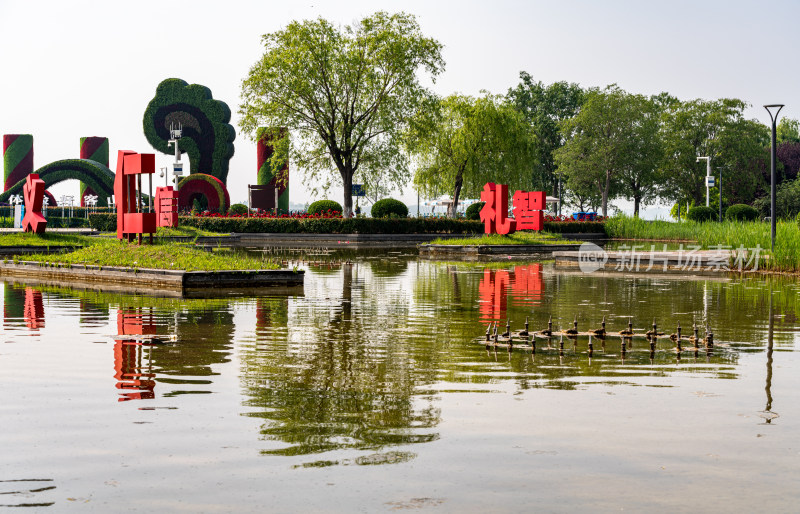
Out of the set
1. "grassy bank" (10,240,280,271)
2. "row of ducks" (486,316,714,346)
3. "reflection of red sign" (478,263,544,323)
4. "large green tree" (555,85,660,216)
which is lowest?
"row of ducks" (486,316,714,346)

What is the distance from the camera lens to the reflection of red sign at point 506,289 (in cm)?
1590

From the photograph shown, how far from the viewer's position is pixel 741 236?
98.1 feet

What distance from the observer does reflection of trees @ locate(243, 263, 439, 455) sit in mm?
6699

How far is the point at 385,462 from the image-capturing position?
5.94 m

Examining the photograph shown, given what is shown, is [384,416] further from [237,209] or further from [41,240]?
[237,209]

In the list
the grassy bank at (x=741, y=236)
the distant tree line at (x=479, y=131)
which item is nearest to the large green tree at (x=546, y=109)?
the distant tree line at (x=479, y=131)

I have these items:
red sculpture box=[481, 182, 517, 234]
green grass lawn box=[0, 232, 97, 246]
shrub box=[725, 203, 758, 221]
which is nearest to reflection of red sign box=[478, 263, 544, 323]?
red sculpture box=[481, 182, 517, 234]

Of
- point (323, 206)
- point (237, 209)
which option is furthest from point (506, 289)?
point (237, 209)

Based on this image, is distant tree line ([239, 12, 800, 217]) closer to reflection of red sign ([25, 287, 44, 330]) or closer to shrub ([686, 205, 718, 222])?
shrub ([686, 205, 718, 222])

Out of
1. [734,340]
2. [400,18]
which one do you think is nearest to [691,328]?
[734,340]

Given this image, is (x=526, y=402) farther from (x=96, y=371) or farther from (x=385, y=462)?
(x=96, y=371)

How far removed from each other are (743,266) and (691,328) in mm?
13425

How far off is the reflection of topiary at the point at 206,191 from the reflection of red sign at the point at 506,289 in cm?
4953

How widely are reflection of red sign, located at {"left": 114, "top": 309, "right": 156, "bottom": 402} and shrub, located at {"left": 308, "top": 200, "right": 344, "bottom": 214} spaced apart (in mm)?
46752
